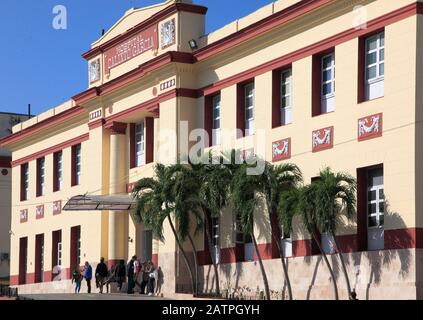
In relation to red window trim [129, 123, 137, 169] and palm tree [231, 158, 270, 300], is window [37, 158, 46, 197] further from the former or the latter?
palm tree [231, 158, 270, 300]

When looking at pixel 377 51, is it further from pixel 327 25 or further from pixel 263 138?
pixel 263 138

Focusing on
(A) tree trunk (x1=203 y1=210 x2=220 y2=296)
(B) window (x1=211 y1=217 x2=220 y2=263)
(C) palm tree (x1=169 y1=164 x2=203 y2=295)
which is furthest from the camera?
(B) window (x1=211 y1=217 x2=220 y2=263)

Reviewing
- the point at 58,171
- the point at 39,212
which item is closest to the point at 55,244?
the point at 39,212

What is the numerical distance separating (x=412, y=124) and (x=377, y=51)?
308 centimetres

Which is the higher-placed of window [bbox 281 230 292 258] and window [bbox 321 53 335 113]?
window [bbox 321 53 335 113]

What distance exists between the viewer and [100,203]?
4288 cm

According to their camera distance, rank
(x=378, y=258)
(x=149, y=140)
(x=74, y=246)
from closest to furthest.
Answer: (x=378, y=258) < (x=149, y=140) < (x=74, y=246)

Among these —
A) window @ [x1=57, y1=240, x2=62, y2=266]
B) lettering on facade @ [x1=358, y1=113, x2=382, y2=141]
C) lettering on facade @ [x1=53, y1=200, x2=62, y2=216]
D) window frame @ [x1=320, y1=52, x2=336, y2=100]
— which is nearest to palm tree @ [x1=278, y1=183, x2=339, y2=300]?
lettering on facade @ [x1=358, y1=113, x2=382, y2=141]

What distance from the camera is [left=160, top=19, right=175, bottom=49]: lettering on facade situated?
1600 inches

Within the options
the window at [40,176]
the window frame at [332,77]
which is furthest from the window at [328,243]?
the window at [40,176]

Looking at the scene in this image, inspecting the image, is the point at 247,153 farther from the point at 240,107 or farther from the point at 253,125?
the point at 240,107

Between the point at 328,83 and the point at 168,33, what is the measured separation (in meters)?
9.32

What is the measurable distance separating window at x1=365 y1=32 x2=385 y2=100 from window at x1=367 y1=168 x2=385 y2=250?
2369 millimetres
